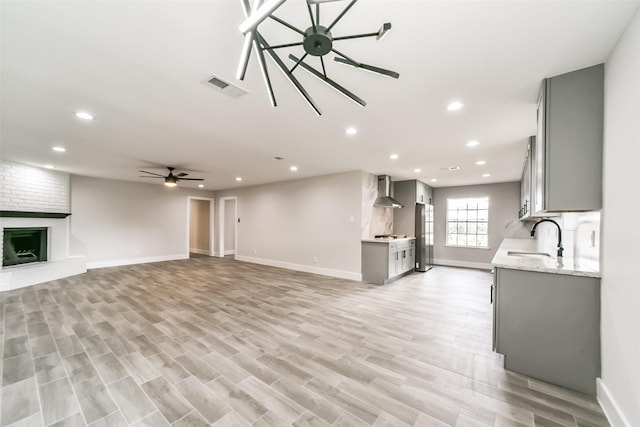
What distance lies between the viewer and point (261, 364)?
7.70 ft

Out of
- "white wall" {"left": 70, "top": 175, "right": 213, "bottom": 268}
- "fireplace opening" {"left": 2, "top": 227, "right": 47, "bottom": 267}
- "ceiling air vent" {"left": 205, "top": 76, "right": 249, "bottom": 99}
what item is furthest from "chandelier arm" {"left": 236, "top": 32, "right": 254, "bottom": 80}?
"white wall" {"left": 70, "top": 175, "right": 213, "bottom": 268}

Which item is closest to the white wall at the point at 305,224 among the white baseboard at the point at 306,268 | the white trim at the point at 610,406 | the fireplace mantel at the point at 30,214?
the white baseboard at the point at 306,268

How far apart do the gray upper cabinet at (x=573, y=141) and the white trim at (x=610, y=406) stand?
52.9 inches

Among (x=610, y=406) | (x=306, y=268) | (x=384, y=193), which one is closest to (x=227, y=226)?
(x=306, y=268)

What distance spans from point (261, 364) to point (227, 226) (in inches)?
321

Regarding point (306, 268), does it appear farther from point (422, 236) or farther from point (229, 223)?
point (229, 223)

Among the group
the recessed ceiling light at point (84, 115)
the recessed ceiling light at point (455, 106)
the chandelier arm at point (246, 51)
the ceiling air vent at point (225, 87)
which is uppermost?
the ceiling air vent at point (225, 87)

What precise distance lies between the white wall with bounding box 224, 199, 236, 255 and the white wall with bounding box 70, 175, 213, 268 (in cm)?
134

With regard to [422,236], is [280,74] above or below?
above

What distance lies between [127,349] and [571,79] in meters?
4.79

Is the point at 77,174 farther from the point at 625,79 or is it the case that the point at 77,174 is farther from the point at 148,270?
the point at 625,79

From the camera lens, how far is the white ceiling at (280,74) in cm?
144

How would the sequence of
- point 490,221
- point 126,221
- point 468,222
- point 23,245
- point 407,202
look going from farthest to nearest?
1. point 468,222
2. point 490,221
3. point 126,221
4. point 407,202
5. point 23,245

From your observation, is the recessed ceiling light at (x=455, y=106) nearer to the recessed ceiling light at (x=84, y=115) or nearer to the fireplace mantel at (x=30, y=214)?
the recessed ceiling light at (x=84, y=115)
